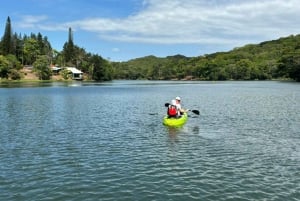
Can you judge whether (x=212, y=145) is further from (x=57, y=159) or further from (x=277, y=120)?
(x=277, y=120)

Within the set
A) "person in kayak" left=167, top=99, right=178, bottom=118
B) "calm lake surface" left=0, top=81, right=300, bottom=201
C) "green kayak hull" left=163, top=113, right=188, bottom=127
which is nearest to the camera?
"calm lake surface" left=0, top=81, right=300, bottom=201

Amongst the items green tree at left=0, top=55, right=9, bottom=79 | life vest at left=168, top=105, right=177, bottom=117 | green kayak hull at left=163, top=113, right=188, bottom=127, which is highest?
green tree at left=0, top=55, right=9, bottom=79

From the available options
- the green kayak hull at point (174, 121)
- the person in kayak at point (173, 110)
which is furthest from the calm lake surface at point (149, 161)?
the person in kayak at point (173, 110)

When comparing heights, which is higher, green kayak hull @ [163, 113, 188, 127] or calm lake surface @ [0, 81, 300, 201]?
green kayak hull @ [163, 113, 188, 127]

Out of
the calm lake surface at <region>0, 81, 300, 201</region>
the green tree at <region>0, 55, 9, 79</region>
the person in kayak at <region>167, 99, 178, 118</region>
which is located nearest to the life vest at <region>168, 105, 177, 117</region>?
the person in kayak at <region>167, 99, 178, 118</region>

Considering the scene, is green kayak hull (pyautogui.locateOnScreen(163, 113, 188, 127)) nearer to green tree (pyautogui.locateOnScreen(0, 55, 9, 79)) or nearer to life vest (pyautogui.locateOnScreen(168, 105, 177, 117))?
life vest (pyautogui.locateOnScreen(168, 105, 177, 117))

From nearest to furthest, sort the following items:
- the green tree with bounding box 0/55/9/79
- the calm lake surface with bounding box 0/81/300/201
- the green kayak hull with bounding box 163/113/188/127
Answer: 1. the calm lake surface with bounding box 0/81/300/201
2. the green kayak hull with bounding box 163/113/188/127
3. the green tree with bounding box 0/55/9/79

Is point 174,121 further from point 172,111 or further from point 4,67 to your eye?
point 4,67

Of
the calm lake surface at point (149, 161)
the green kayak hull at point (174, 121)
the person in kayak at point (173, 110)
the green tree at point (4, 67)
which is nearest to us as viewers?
the calm lake surface at point (149, 161)

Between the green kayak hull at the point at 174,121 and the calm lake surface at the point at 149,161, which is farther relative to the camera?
the green kayak hull at the point at 174,121

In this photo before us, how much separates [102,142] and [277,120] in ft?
72.9

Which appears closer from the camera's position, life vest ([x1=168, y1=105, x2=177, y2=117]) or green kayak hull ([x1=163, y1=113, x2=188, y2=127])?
green kayak hull ([x1=163, y1=113, x2=188, y2=127])

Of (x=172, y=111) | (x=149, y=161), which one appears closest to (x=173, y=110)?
(x=172, y=111)

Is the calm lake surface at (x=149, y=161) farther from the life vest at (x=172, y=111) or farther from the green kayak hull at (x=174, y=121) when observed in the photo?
the life vest at (x=172, y=111)
